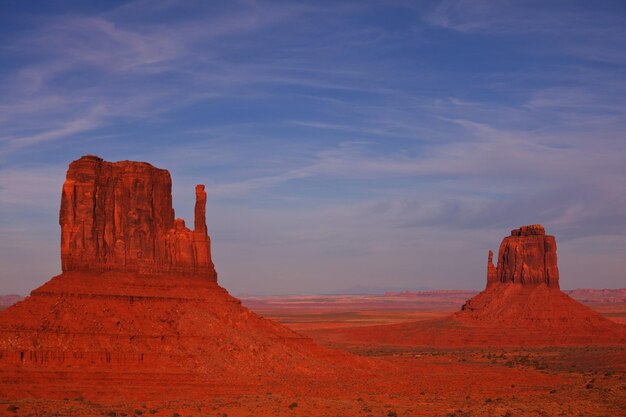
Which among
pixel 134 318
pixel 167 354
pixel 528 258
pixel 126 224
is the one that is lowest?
pixel 167 354

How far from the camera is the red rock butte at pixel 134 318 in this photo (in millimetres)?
59688

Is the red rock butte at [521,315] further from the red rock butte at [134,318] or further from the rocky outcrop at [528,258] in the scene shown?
the red rock butte at [134,318]

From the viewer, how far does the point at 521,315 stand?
13225cm

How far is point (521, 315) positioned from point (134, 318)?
79.8 meters


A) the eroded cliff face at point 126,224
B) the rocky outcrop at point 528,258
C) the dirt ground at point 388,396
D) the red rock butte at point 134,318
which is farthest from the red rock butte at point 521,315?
the eroded cliff face at point 126,224

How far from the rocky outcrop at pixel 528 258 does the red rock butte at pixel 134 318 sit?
67.3 metres

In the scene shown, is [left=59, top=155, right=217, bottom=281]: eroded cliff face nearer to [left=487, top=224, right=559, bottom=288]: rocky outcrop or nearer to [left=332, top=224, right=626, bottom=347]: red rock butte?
[left=332, top=224, right=626, bottom=347]: red rock butte

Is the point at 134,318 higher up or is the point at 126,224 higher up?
the point at 126,224

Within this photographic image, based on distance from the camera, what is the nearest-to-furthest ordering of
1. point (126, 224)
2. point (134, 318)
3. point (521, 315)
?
point (134, 318)
point (126, 224)
point (521, 315)

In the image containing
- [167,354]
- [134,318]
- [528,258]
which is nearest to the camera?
[167,354]

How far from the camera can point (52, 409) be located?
173 ft

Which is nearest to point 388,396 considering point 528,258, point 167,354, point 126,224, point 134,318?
point 167,354

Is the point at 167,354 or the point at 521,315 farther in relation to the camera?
the point at 521,315

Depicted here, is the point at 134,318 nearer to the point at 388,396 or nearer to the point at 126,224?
the point at 126,224
